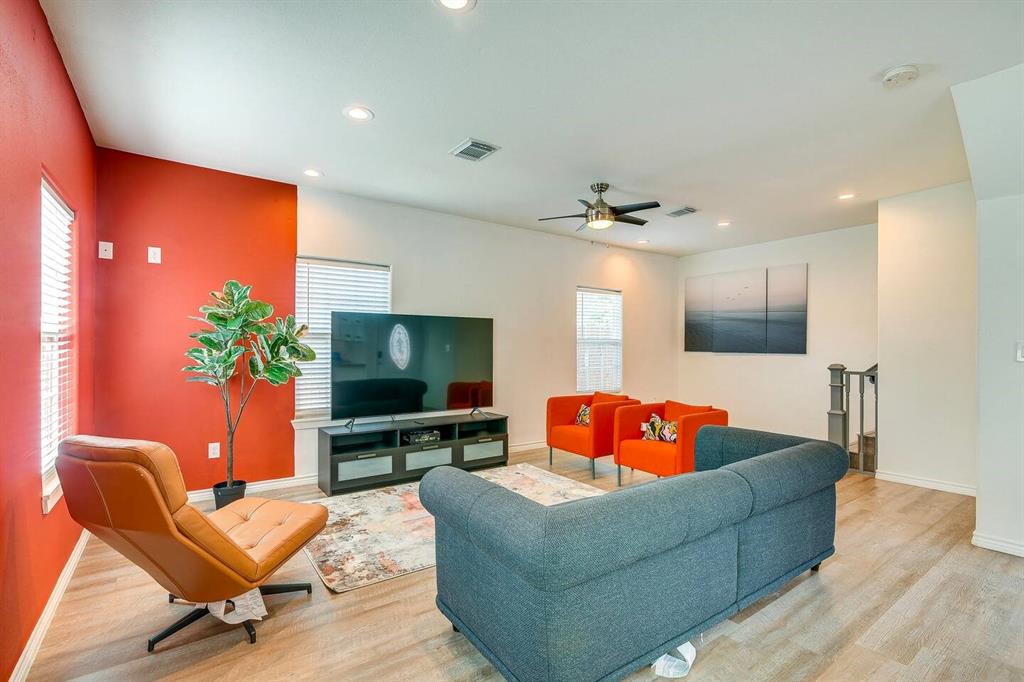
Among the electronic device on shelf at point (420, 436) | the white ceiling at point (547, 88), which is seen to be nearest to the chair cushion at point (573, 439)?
the electronic device on shelf at point (420, 436)

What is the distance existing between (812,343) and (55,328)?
282 inches

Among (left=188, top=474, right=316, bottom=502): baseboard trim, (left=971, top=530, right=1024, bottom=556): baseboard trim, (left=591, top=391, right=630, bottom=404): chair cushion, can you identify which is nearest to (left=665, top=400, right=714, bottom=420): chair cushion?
(left=591, top=391, right=630, bottom=404): chair cushion

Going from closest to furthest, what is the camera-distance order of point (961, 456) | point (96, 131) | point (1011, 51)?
point (1011, 51) < point (96, 131) < point (961, 456)

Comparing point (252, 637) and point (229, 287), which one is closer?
point (252, 637)

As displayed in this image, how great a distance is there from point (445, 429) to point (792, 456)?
314 cm

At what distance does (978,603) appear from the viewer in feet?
7.89

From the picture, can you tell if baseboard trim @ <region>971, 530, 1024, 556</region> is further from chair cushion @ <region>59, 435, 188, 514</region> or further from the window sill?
the window sill

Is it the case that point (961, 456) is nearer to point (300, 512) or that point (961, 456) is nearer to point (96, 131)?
point (300, 512)

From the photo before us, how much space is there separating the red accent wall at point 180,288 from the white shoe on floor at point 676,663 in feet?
11.6

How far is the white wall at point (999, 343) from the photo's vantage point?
9.77ft

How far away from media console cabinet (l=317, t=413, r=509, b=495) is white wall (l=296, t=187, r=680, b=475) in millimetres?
462

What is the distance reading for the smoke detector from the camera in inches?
95.3

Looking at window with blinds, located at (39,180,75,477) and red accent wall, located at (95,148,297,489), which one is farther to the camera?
red accent wall, located at (95,148,297,489)

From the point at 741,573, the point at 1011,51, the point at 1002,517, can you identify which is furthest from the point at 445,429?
the point at 1011,51
